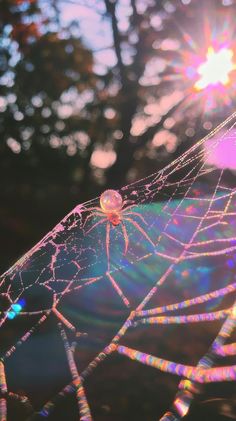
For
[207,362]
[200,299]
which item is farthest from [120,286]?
[207,362]

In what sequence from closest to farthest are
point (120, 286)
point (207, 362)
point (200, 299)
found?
point (207, 362), point (200, 299), point (120, 286)

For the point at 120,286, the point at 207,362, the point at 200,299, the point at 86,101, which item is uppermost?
the point at 86,101

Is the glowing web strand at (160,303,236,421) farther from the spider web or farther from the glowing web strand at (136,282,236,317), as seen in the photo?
the spider web

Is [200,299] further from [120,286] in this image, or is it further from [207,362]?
[120,286]

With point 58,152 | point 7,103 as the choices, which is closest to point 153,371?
point 7,103

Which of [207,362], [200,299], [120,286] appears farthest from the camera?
[120,286]

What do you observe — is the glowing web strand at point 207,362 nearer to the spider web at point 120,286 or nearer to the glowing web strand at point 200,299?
the glowing web strand at point 200,299

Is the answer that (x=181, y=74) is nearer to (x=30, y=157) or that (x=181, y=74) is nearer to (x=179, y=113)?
(x=179, y=113)

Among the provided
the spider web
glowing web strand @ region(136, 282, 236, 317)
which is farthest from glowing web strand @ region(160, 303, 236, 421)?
the spider web
